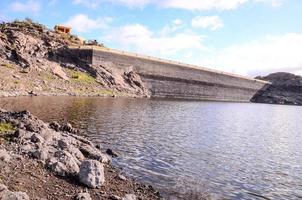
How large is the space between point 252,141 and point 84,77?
67.7 metres

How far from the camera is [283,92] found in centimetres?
18650

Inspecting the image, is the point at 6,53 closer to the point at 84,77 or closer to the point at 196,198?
the point at 84,77

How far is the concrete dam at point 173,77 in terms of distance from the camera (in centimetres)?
11301

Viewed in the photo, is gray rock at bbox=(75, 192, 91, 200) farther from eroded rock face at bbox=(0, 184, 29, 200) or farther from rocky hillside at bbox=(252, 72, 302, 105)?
rocky hillside at bbox=(252, 72, 302, 105)

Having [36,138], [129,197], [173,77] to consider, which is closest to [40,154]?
[36,138]

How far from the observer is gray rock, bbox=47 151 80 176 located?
17625mm

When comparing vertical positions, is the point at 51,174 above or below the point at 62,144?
below

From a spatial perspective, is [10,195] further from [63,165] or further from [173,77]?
[173,77]

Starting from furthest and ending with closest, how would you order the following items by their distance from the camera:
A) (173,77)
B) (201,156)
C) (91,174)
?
(173,77) → (201,156) → (91,174)

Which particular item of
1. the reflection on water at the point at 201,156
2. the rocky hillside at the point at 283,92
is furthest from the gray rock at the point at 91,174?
the rocky hillside at the point at 283,92

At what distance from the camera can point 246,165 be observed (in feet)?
93.6

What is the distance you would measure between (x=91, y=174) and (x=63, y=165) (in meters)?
1.66

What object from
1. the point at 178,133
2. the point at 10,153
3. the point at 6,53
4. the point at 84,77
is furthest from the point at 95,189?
the point at 84,77

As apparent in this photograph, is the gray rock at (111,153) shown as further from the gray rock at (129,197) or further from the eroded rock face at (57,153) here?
the gray rock at (129,197)
